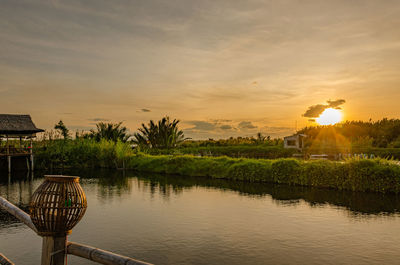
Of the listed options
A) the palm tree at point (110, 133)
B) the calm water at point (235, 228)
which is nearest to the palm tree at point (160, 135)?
the palm tree at point (110, 133)

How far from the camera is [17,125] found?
29688 millimetres

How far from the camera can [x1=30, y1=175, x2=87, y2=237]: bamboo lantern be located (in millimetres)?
2869

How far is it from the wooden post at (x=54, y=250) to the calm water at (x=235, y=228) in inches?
194

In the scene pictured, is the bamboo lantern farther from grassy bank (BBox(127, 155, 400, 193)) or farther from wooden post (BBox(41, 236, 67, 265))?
grassy bank (BBox(127, 155, 400, 193))

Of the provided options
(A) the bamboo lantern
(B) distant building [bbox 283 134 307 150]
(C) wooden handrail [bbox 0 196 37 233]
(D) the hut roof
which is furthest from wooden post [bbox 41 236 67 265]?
(B) distant building [bbox 283 134 307 150]

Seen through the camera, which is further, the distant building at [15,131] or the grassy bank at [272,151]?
the distant building at [15,131]

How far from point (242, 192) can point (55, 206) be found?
14.5 metres

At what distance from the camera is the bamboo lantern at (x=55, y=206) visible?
2869 millimetres

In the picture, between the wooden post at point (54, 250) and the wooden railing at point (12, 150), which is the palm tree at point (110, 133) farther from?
the wooden post at point (54, 250)

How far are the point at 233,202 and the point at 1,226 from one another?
8475 mm

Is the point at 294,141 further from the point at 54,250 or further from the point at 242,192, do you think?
the point at 54,250

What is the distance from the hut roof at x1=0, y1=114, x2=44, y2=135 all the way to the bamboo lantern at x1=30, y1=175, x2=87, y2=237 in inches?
1150

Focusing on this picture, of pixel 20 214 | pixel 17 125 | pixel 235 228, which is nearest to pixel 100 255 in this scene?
→ pixel 20 214

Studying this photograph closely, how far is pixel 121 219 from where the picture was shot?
1170 cm
